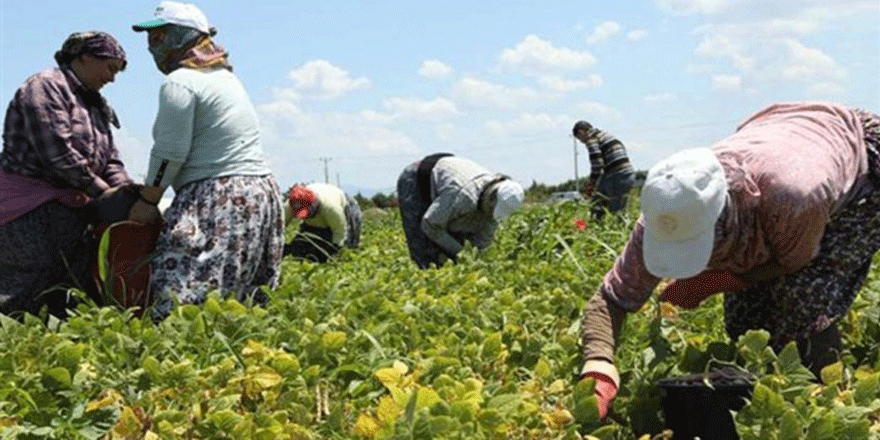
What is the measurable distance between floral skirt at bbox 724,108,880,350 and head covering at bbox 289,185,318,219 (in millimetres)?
4984

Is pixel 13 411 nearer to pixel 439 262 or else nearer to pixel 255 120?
pixel 255 120

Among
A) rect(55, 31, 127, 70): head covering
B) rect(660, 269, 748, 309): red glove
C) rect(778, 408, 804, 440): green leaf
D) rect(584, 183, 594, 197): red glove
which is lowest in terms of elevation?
rect(584, 183, 594, 197): red glove

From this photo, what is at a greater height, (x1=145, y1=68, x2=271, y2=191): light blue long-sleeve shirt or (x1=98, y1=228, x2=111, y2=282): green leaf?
(x1=145, y1=68, x2=271, y2=191): light blue long-sleeve shirt

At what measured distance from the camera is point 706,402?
2.52 m

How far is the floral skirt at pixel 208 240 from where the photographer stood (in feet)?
12.7

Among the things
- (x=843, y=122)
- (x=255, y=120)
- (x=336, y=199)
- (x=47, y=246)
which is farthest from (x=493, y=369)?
(x=336, y=199)

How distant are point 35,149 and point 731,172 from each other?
258cm

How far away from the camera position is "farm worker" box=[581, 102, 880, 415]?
2490 mm

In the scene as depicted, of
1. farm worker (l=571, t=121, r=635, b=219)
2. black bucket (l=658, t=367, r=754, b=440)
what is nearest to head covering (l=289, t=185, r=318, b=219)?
farm worker (l=571, t=121, r=635, b=219)

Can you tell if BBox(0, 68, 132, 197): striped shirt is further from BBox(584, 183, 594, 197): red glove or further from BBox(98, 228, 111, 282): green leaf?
BBox(584, 183, 594, 197): red glove

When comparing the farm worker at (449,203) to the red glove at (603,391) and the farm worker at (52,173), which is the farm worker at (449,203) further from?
the red glove at (603,391)

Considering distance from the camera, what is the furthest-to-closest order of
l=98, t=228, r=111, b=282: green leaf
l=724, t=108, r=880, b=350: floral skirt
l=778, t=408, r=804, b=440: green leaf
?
l=98, t=228, r=111, b=282: green leaf < l=724, t=108, r=880, b=350: floral skirt < l=778, t=408, r=804, b=440: green leaf

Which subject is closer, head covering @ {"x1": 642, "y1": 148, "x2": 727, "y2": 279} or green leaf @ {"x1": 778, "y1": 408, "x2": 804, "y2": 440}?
green leaf @ {"x1": 778, "y1": 408, "x2": 804, "y2": 440}

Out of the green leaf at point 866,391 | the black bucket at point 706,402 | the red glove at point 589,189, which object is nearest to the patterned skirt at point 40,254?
the black bucket at point 706,402
